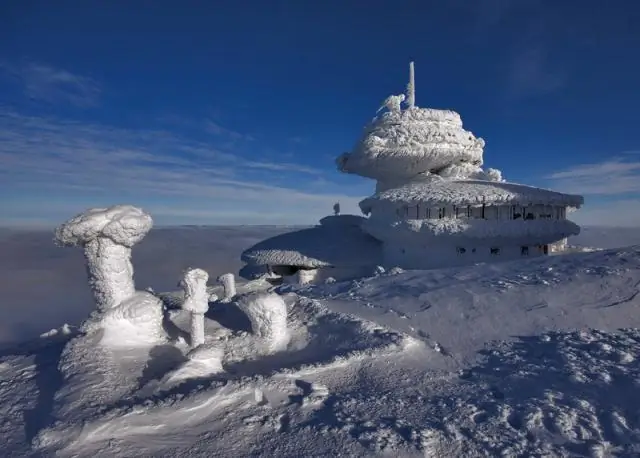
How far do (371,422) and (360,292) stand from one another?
494 cm

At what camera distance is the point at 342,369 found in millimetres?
5418

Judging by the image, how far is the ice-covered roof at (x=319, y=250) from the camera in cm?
1928

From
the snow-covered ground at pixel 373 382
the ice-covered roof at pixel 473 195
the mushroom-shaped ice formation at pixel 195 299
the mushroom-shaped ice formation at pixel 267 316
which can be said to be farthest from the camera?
the ice-covered roof at pixel 473 195

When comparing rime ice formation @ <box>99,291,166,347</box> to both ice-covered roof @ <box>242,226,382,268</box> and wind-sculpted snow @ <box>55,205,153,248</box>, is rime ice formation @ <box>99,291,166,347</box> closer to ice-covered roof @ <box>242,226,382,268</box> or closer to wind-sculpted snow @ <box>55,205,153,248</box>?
wind-sculpted snow @ <box>55,205,153,248</box>

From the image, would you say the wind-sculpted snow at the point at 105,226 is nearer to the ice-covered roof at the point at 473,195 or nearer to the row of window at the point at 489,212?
the ice-covered roof at the point at 473,195

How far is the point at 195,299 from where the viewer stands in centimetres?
611

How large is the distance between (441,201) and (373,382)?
38.7 ft

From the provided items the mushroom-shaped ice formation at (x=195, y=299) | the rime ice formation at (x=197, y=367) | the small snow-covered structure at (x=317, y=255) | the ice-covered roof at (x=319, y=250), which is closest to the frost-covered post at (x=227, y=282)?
the mushroom-shaped ice formation at (x=195, y=299)

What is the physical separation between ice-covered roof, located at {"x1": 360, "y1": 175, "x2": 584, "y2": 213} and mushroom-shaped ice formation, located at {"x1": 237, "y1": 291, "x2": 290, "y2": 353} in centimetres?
1097

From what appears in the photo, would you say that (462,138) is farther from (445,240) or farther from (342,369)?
(342,369)

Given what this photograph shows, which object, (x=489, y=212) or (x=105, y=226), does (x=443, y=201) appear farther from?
(x=105, y=226)

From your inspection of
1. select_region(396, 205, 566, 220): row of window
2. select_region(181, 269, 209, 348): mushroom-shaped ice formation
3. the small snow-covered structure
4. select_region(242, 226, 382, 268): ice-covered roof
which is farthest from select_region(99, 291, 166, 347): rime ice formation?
select_region(242, 226, 382, 268): ice-covered roof

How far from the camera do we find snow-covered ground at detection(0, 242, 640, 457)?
3941mm

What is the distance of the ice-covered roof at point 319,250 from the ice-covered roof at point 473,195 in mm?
3063
